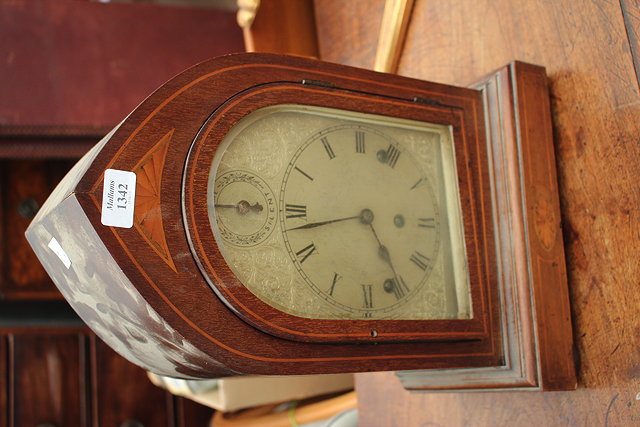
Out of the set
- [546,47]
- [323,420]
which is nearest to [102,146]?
[546,47]

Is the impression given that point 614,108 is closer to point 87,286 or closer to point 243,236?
point 243,236

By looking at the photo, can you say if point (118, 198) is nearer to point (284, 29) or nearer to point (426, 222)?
point (426, 222)

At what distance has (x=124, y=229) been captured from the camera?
76 centimetres

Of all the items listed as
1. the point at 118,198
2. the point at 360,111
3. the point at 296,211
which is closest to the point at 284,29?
the point at 360,111

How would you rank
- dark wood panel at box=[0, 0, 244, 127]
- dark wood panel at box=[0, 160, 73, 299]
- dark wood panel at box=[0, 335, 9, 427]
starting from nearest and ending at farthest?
dark wood panel at box=[0, 0, 244, 127] < dark wood panel at box=[0, 335, 9, 427] < dark wood panel at box=[0, 160, 73, 299]

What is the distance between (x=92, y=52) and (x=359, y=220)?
1189 millimetres

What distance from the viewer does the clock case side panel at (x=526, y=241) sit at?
98cm

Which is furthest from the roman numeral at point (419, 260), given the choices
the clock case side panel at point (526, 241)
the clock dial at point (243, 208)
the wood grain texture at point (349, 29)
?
the wood grain texture at point (349, 29)

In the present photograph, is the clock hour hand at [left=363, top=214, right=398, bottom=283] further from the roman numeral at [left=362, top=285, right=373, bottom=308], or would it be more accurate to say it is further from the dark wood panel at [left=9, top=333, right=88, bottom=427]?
the dark wood panel at [left=9, top=333, right=88, bottom=427]

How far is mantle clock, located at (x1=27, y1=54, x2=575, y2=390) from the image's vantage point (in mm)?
787

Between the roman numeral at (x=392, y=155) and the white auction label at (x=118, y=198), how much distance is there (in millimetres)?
378

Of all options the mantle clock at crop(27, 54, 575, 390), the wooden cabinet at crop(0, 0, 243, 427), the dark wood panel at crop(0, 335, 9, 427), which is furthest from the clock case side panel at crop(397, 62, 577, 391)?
the dark wood panel at crop(0, 335, 9, 427)

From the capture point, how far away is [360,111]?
95 centimetres

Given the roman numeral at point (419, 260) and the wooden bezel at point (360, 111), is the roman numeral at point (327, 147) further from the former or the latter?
the roman numeral at point (419, 260)
